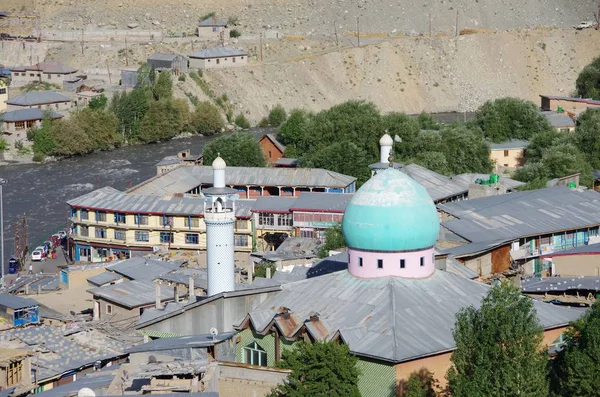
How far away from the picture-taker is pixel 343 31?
419 ft

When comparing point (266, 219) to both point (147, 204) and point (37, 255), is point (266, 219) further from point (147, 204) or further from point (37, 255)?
point (37, 255)

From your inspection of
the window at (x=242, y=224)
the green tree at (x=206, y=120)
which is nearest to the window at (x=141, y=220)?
the window at (x=242, y=224)

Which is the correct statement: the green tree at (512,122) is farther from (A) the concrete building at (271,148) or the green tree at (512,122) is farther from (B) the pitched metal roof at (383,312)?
(B) the pitched metal roof at (383,312)

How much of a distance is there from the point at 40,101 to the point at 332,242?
49.8 metres

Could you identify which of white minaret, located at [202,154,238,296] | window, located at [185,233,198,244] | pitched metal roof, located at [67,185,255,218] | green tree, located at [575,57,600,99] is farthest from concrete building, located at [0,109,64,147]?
white minaret, located at [202,154,238,296]

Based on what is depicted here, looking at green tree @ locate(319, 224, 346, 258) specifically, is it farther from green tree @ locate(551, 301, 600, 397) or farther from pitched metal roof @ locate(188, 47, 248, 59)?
pitched metal roof @ locate(188, 47, 248, 59)

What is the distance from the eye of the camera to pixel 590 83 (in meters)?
100

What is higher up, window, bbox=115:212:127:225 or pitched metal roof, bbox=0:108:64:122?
pitched metal roof, bbox=0:108:64:122

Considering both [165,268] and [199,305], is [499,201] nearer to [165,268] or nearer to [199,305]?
[165,268]

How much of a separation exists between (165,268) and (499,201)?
11.4 meters

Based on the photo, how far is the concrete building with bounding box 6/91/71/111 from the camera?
94.9m

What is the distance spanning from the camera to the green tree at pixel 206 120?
324ft

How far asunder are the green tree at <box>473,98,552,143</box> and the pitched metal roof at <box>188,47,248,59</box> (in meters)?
32.0

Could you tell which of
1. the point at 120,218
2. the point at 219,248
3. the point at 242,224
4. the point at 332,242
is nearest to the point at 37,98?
the point at 120,218
